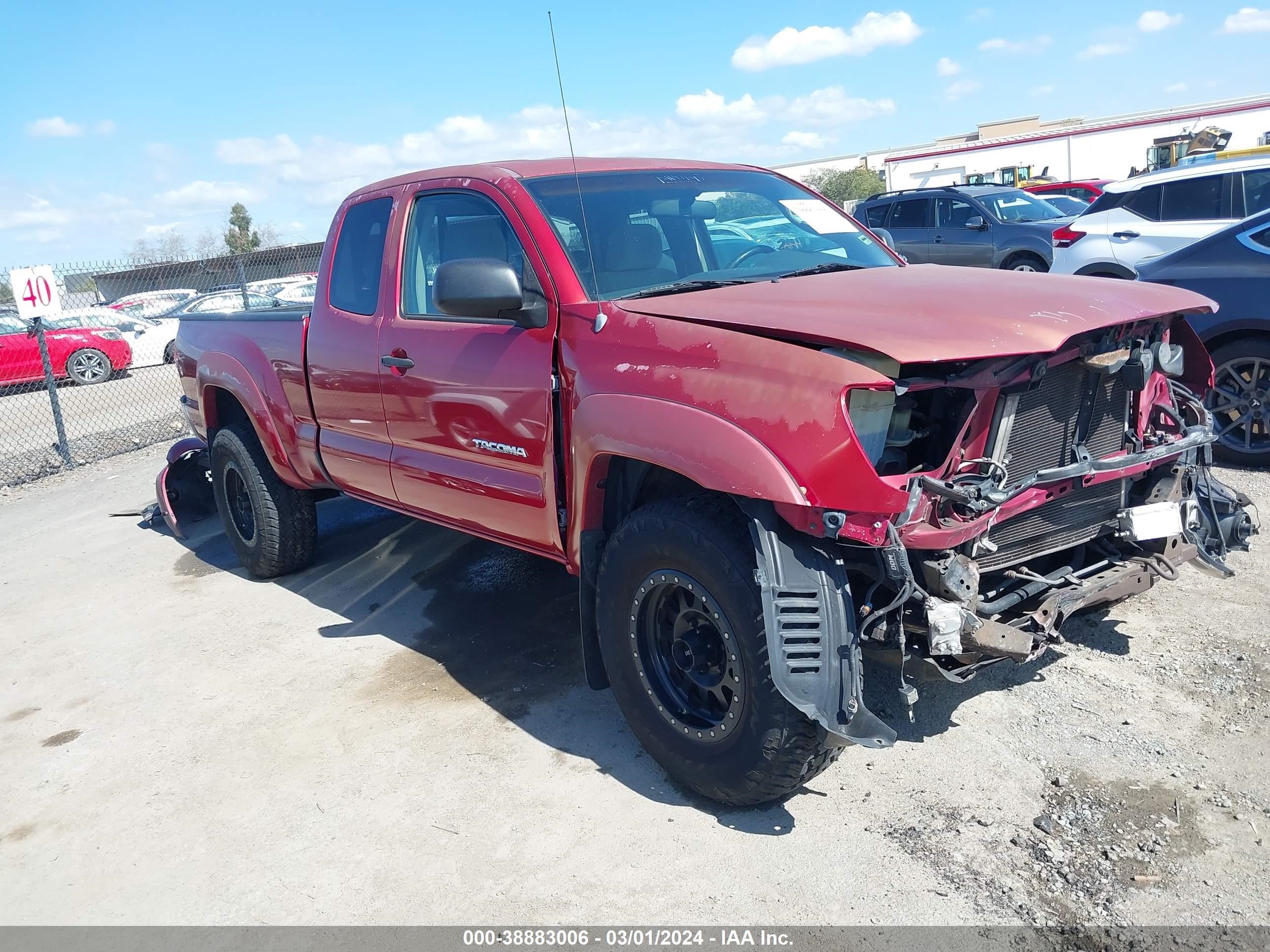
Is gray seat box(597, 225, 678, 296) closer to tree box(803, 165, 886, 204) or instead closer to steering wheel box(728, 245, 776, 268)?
steering wheel box(728, 245, 776, 268)

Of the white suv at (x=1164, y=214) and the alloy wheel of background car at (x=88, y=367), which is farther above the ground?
the white suv at (x=1164, y=214)

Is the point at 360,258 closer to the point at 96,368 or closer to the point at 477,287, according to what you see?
the point at 477,287

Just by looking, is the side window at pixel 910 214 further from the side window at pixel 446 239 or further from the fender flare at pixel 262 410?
the side window at pixel 446 239

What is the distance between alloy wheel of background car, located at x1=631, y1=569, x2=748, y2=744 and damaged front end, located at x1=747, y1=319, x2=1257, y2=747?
34cm

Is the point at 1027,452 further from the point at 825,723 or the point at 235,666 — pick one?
the point at 235,666

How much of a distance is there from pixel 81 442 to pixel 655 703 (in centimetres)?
1026

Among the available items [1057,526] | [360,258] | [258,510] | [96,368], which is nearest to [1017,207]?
[360,258]

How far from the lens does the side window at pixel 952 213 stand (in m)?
14.8

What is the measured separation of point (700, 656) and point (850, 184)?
50.4 meters

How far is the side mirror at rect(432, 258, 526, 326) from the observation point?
3396 mm

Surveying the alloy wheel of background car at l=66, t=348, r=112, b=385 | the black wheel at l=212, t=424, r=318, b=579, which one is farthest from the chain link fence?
the black wheel at l=212, t=424, r=318, b=579

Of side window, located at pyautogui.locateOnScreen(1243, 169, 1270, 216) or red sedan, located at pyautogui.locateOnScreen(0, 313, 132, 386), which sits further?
red sedan, located at pyautogui.locateOnScreen(0, 313, 132, 386)

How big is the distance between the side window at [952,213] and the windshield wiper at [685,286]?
40.2 ft

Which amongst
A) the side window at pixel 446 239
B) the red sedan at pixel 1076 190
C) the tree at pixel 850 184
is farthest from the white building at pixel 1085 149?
the side window at pixel 446 239
